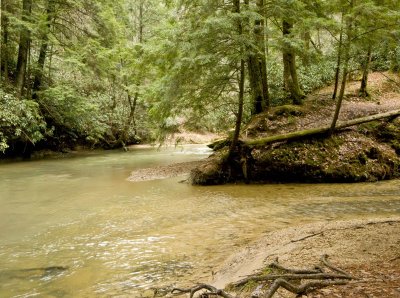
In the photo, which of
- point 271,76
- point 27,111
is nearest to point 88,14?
point 27,111

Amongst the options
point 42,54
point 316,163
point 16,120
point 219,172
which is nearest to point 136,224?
point 219,172

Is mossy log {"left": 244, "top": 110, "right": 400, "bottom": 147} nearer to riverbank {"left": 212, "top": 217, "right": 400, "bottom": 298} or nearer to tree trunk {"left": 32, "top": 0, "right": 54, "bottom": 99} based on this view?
riverbank {"left": 212, "top": 217, "right": 400, "bottom": 298}

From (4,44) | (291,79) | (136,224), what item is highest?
(4,44)

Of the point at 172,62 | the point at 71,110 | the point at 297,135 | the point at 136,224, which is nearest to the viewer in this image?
the point at 136,224

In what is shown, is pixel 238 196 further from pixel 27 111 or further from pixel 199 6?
pixel 27 111

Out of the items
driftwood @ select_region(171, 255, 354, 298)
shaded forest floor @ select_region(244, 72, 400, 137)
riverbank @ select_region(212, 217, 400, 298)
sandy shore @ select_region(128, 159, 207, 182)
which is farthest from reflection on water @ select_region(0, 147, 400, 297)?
shaded forest floor @ select_region(244, 72, 400, 137)

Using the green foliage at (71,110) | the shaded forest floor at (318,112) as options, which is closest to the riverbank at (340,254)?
the shaded forest floor at (318,112)

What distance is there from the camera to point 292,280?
10.7 feet

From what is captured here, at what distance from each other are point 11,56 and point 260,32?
17045 millimetres

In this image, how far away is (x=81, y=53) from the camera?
20.7 m

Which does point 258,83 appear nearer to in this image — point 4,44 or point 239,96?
point 239,96

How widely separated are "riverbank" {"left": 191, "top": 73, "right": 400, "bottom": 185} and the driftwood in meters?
7.85

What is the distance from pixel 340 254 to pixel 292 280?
115 cm

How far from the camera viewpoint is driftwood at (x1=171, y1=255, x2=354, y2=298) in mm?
2960
